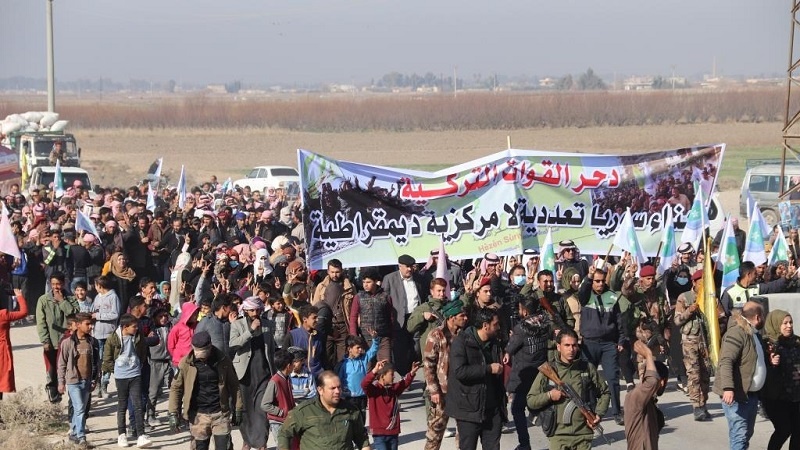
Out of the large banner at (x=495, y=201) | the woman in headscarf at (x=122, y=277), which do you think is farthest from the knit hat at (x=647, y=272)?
the woman in headscarf at (x=122, y=277)

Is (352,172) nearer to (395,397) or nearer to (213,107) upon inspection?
(395,397)

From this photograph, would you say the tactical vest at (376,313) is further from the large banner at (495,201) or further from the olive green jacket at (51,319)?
the olive green jacket at (51,319)

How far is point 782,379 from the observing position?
10008 millimetres

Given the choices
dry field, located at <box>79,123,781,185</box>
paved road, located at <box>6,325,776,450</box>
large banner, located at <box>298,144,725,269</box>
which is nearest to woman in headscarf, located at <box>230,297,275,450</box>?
paved road, located at <box>6,325,776,450</box>

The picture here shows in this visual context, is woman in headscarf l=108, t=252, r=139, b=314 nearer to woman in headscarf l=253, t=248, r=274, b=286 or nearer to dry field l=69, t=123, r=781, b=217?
woman in headscarf l=253, t=248, r=274, b=286

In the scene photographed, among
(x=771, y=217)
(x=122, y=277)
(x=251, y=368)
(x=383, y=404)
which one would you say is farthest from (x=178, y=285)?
(x=771, y=217)

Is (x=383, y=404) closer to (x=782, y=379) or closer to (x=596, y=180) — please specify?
(x=782, y=379)

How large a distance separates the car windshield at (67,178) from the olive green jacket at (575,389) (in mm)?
25692

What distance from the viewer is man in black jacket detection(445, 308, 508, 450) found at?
9.50 metres

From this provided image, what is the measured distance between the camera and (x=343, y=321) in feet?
41.1

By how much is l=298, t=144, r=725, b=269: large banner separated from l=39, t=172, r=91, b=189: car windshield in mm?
19325

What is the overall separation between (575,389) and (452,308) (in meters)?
2.42

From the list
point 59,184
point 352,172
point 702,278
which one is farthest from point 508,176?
point 59,184

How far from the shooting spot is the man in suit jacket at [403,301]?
1306 cm
